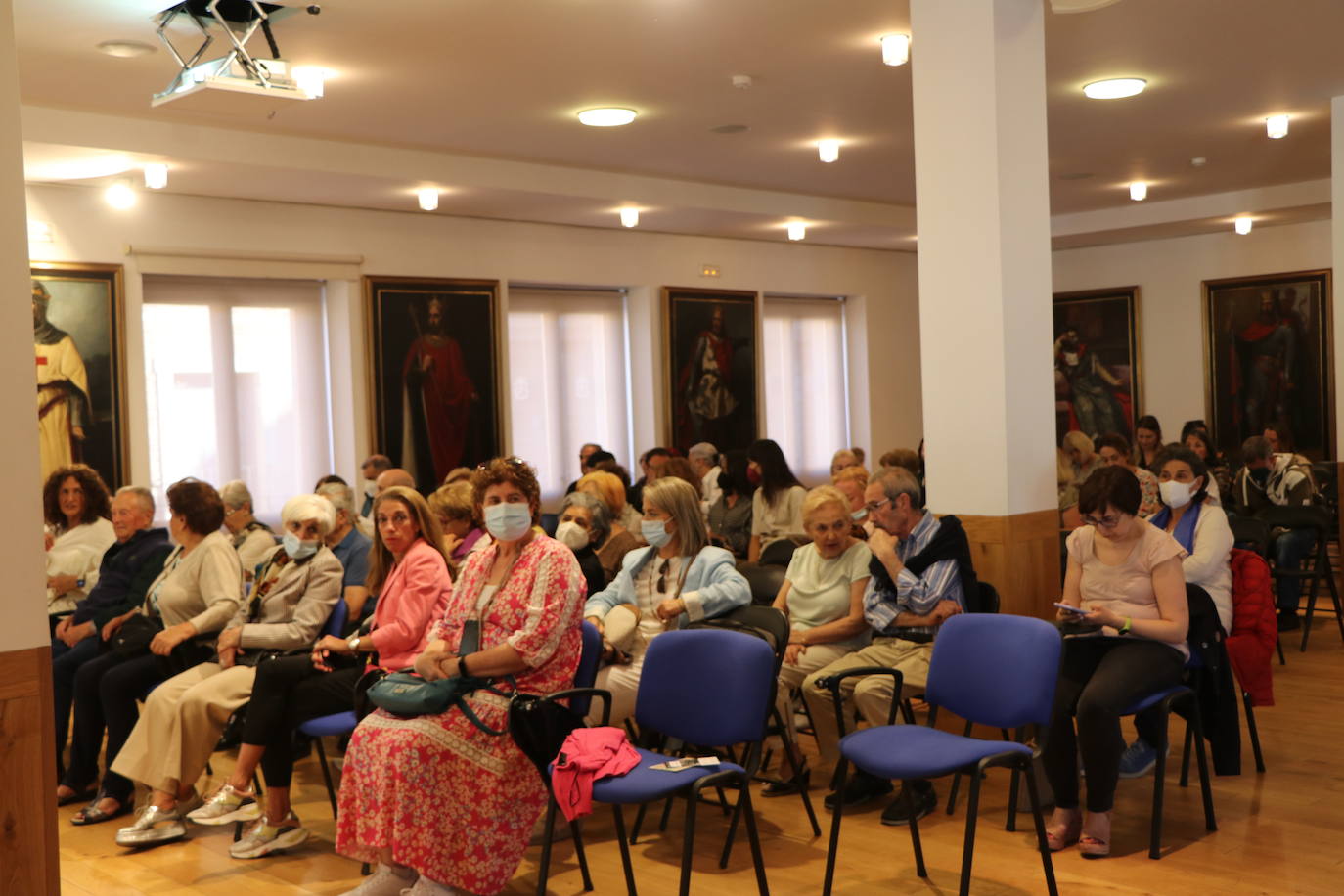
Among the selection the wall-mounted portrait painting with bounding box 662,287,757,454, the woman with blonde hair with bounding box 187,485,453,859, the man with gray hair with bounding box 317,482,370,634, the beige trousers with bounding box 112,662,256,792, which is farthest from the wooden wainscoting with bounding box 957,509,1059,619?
the wall-mounted portrait painting with bounding box 662,287,757,454

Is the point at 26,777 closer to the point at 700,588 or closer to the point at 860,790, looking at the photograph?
the point at 700,588

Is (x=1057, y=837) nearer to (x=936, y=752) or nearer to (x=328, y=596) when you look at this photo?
(x=936, y=752)

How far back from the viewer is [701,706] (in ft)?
14.6

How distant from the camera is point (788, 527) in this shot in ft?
28.4

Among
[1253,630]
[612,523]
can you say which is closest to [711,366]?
[612,523]

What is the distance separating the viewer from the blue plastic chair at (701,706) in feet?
13.3

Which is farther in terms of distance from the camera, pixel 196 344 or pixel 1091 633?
pixel 196 344

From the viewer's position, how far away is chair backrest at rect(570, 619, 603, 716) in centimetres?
466

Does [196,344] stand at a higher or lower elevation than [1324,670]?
higher

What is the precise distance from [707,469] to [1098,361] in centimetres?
713

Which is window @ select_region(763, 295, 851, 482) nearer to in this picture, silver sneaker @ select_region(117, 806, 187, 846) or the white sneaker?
silver sneaker @ select_region(117, 806, 187, 846)

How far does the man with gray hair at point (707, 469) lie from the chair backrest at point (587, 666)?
554 centimetres

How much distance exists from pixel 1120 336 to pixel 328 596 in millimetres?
12507

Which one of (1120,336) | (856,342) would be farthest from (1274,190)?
(856,342)
